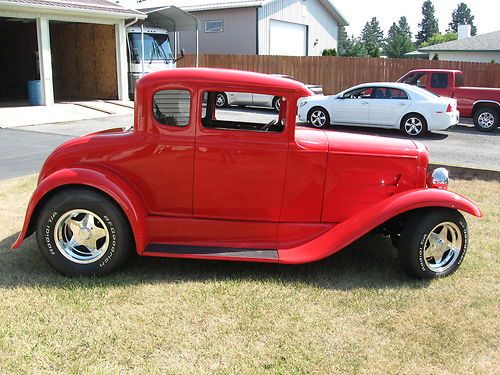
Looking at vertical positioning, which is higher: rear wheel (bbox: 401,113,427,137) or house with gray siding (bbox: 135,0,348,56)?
house with gray siding (bbox: 135,0,348,56)

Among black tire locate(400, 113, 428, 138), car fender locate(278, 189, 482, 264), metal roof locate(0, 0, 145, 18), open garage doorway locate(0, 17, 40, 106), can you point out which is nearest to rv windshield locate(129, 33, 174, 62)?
metal roof locate(0, 0, 145, 18)

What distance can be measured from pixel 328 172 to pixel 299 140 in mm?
383

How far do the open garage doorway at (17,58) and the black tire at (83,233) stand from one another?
20.0 m

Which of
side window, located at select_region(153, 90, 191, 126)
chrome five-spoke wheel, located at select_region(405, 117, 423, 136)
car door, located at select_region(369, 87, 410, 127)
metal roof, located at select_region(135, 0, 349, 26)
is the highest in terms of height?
metal roof, located at select_region(135, 0, 349, 26)

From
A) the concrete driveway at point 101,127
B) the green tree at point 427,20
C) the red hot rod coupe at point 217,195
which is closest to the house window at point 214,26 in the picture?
the concrete driveway at point 101,127

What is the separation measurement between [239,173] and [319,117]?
36.3ft

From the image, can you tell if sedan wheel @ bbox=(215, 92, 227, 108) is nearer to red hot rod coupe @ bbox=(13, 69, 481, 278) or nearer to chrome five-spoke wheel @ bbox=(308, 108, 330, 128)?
red hot rod coupe @ bbox=(13, 69, 481, 278)

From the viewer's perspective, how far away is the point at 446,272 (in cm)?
455

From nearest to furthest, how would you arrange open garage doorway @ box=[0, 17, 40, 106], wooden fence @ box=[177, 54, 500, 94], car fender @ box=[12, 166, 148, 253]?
car fender @ box=[12, 166, 148, 253] → wooden fence @ box=[177, 54, 500, 94] → open garage doorway @ box=[0, 17, 40, 106]

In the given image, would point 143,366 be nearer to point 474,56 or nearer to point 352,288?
point 352,288

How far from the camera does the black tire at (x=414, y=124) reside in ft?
45.2

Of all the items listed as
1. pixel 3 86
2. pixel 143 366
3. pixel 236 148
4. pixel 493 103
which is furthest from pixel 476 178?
pixel 3 86

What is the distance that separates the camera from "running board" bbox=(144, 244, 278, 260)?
14.4ft

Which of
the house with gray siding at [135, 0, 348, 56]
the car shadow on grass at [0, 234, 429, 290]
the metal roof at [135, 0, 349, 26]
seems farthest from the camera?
the house with gray siding at [135, 0, 348, 56]
